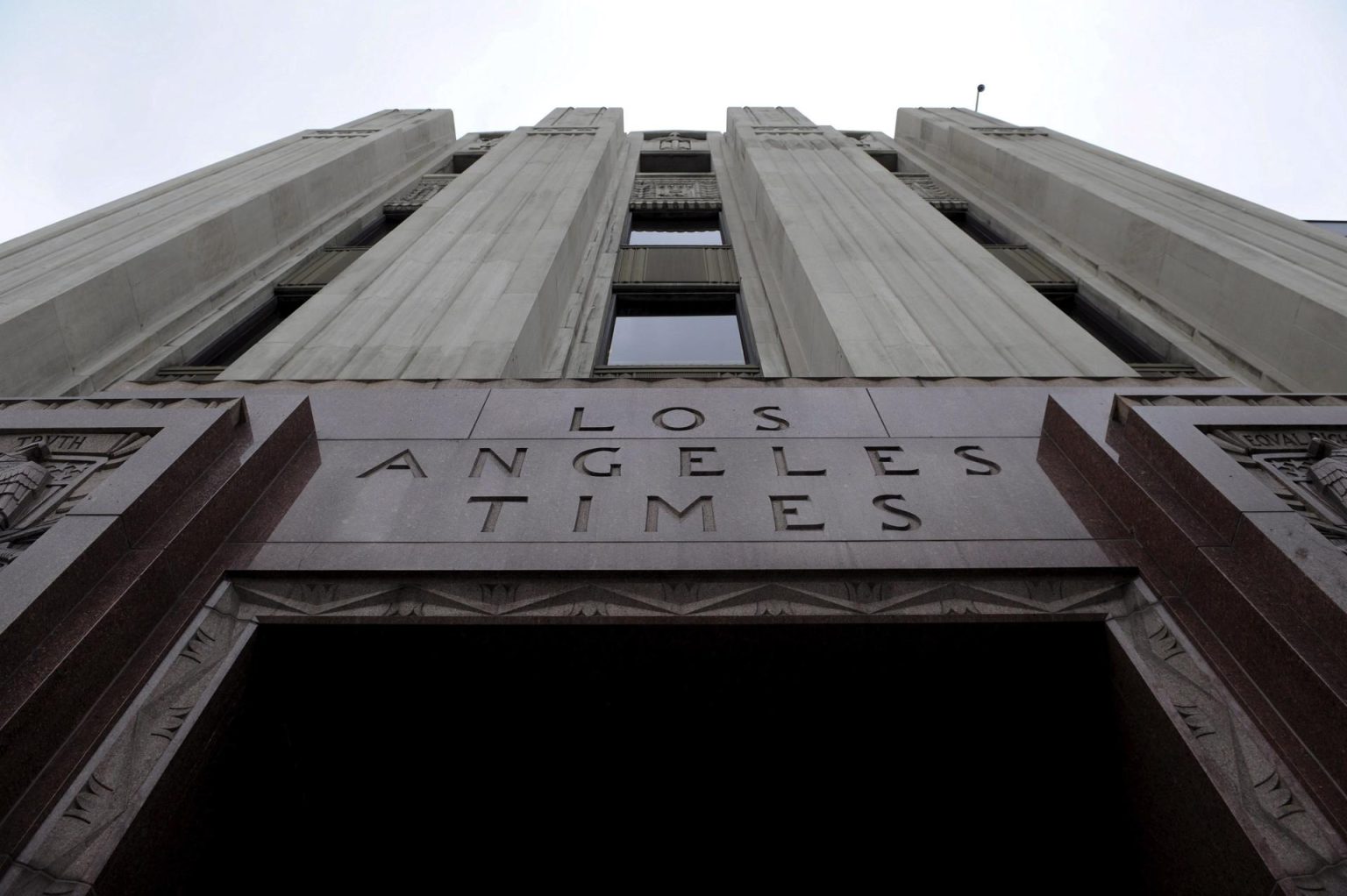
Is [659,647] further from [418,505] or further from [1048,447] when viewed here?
[1048,447]

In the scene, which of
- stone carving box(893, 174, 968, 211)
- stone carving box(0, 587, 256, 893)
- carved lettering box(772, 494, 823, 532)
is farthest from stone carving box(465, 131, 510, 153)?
stone carving box(0, 587, 256, 893)

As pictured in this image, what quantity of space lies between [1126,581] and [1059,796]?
1538mm

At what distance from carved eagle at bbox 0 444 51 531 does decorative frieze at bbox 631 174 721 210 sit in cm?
1427

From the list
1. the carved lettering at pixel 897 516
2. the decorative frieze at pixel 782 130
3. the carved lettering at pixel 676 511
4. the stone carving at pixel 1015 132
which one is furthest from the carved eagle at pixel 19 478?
the stone carving at pixel 1015 132

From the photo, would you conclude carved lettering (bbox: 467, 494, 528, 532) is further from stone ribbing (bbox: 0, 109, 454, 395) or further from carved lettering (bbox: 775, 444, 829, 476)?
stone ribbing (bbox: 0, 109, 454, 395)

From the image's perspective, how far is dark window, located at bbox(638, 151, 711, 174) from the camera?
78.3ft

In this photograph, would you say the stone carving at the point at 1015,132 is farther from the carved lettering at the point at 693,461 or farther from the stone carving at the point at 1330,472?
the carved lettering at the point at 693,461

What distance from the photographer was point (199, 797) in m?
4.61

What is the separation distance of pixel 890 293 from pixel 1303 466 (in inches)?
219

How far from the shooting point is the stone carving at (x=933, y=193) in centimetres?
1883

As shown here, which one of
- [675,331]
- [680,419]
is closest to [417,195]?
[675,331]

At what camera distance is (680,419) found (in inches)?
279

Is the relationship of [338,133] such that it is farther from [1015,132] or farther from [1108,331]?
[1108,331]

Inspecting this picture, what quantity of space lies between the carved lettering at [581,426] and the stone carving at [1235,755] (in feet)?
13.3
